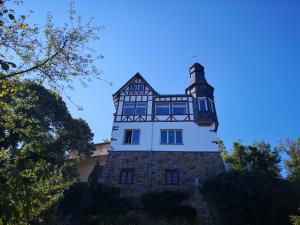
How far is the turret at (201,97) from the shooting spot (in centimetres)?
2103

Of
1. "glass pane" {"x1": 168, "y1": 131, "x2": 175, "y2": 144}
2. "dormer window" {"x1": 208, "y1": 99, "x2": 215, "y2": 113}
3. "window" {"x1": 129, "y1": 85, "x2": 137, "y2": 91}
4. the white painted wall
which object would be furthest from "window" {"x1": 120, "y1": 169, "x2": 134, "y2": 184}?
"dormer window" {"x1": 208, "y1": 99, "x2": 215, "y2": 113}

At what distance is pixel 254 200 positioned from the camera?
1497cm

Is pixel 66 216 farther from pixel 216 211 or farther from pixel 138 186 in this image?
pixel 216 211

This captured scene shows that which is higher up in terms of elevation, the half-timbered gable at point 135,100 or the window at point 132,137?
the half-timbered gable at point 135,100

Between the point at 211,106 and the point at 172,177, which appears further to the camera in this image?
the point at 211,106

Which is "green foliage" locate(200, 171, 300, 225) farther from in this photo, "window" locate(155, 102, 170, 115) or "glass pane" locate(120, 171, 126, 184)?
"window" locate(155, 102, 170, 115)

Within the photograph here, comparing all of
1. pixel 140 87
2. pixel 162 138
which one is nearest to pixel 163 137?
pixel 162 138

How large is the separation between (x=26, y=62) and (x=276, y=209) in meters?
14.7

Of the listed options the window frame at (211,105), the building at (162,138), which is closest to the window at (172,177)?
the building at (162,138)

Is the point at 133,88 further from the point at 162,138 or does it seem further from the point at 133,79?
the point at 162,138

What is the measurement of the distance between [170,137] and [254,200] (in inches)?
311

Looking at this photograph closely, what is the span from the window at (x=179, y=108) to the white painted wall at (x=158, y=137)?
1245 mm

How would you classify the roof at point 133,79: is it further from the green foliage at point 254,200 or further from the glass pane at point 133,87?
the green foliage at point 254,200

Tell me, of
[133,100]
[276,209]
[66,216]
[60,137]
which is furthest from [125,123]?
[276,209]
